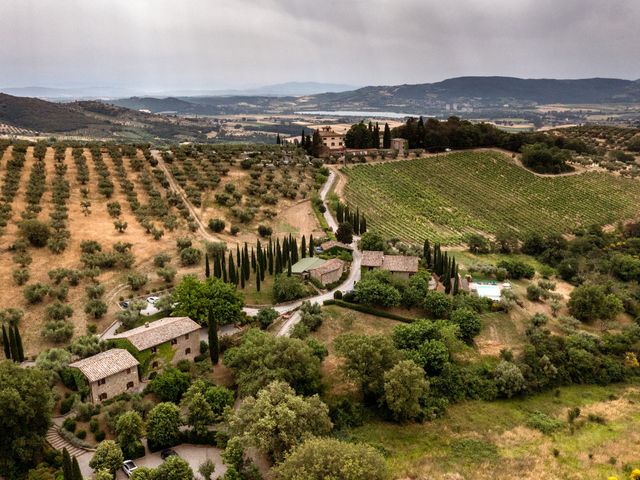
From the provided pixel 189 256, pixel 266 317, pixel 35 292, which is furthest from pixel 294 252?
pixel 35 292

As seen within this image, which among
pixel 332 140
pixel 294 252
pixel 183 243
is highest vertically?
pixel 332 140

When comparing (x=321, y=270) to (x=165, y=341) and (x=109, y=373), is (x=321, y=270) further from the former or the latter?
(x=109, y=373)

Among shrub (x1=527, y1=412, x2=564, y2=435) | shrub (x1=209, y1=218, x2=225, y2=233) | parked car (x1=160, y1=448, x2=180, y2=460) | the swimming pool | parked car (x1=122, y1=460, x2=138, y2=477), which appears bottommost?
shrub (x1=527, y1=412, x2=564, y2=435)

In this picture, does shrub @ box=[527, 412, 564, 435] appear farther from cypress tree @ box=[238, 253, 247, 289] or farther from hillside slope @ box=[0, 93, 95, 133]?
hillside slope @ box=[0, 93, 95, 133]

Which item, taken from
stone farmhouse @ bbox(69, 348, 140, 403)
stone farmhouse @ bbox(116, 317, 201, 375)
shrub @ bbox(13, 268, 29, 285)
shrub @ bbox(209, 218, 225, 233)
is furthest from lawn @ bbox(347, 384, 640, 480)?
shrub @ bbox(209, 218, 225, 233)

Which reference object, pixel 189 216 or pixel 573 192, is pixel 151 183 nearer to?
pixel 189 216

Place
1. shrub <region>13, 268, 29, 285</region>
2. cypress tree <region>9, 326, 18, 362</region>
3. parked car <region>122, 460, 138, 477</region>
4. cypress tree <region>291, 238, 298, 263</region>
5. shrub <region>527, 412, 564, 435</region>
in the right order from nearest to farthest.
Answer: parked car <region>122, 460, 138, 477</region> → shrub <region>527, 412, 564, 435</region> → cypress tree <region>9, 326, 18, 362</region> → shrub <region>13, 268, 29, 285</region> → cypress tree <region>291, 238, 298, 263</region>
